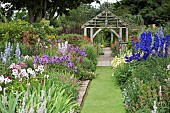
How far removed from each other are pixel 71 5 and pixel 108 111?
101 ft

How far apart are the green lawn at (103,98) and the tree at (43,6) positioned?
24.5 meters

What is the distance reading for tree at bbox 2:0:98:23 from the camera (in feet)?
115

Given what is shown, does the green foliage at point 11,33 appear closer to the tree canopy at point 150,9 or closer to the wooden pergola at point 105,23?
the wooden pergola at point 105,23

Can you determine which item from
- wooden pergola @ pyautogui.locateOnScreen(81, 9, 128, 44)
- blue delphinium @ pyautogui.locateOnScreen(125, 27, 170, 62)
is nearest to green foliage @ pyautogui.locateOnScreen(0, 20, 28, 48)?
blue delphinium @ pyautogui.locateOnScreen(125, 27, 170, 62)

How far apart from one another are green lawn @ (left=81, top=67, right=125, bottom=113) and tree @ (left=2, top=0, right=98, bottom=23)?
24.5 metres

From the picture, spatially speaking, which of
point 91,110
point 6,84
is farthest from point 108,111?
point 6,84

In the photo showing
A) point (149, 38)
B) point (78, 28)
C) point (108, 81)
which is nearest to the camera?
point (149, 38)

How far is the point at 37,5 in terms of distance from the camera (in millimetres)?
35031

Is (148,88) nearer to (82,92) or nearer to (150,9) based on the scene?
(82,92)

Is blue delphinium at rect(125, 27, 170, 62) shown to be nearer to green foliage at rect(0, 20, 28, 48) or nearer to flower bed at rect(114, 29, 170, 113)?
flower bed at rect(114, 29, 170, 113)

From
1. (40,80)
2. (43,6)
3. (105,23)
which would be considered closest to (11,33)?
(40,80)

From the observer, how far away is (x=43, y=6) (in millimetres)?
36250

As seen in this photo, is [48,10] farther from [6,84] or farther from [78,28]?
[6,84]

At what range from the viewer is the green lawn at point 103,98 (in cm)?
746
